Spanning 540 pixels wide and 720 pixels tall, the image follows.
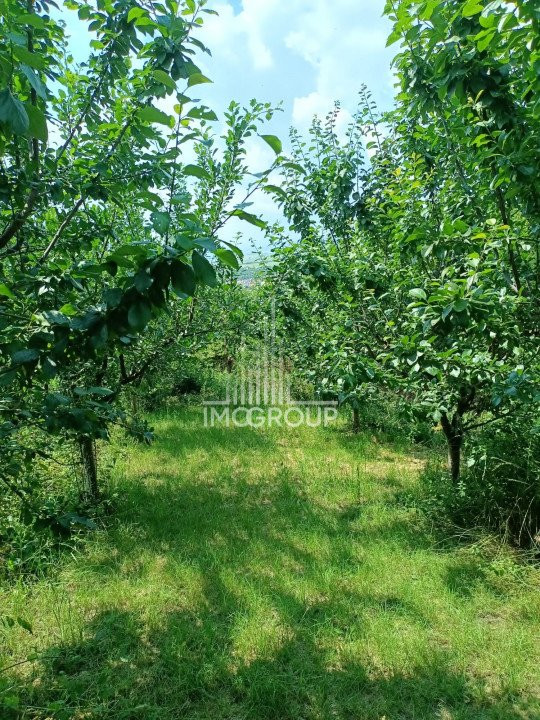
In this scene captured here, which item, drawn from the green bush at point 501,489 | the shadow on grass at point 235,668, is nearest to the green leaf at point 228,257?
the shadow on grass at point 235,668

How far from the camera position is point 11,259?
2.64 m

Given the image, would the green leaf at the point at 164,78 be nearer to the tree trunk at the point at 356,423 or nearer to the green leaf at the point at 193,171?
the green leaf at the point at 193,171

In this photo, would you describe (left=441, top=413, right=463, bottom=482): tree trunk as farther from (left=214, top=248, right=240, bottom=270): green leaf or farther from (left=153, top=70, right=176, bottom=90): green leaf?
(left=153, top=70, right=176, bottom=90): green leaf

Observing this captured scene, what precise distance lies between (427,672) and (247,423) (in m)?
5.13

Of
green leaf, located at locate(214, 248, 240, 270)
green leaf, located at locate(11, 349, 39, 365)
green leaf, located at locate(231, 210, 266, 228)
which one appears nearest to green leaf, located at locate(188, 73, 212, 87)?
green leaf, located at locate(231, 210, 266, 228)

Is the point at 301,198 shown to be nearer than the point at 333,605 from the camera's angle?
No

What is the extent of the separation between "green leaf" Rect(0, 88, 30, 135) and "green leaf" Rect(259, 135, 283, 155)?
0.60m

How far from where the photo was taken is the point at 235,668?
2371 millimetres

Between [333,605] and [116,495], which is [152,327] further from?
[333,605]

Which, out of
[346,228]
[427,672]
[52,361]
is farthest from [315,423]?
[52,361]

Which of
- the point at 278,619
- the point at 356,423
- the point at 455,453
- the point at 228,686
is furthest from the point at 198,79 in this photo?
the point at 356,423

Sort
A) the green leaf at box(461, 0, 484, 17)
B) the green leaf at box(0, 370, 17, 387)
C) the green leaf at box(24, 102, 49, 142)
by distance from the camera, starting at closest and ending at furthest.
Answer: the green leaf at box(24, 102, 49, 142)
the green leaf at box(0, 370, 17, 387)
the green leaf at box(461, 0, 484, 17)

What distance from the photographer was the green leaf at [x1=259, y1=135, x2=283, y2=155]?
4.13 ft

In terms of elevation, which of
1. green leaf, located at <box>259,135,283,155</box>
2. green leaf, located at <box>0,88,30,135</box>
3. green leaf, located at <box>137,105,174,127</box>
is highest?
green leaf, located at <box>137,105,174,127</box>
